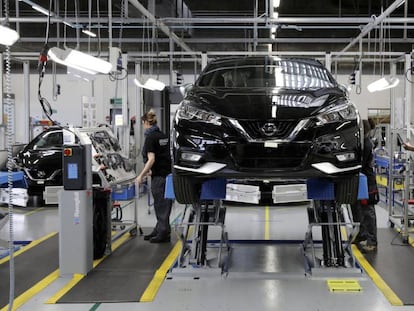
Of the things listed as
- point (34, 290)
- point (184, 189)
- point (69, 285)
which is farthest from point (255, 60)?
point (34, 290)

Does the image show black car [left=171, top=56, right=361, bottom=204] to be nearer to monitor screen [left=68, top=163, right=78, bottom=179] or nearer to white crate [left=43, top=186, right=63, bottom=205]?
monitor screen [left=68, top=163, right=78, bottom=179]

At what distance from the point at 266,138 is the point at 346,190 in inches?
40.6

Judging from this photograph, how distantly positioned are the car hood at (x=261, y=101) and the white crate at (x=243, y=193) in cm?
72

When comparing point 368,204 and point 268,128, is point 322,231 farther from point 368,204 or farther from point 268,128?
point 268,128

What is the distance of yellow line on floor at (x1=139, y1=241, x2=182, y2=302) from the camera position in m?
4.52

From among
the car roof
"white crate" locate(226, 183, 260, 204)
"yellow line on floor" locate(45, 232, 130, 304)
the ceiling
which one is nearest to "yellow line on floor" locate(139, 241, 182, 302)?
"yellow line on floor" locate(45, 232, 130, 304)

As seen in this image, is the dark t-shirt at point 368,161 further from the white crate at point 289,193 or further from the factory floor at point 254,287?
the white crate at point 289,193

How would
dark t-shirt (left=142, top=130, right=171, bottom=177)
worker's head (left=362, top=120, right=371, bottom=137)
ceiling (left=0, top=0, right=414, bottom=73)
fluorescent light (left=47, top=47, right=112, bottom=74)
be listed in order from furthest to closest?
ceiling (left=0, top=0, right=414, bottom=73) < dark t-shirt (left=142, top=130, right=171, bottom=177) < worker's head (left=362, top=120, right=371, bottom=137) < fluorescent light (left=47, top=47, right=112, bottom=74)

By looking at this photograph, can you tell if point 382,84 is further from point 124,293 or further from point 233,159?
point 124,293

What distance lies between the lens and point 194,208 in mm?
5426

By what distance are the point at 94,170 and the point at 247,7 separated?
26.4ft

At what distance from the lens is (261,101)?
4391 millimetres

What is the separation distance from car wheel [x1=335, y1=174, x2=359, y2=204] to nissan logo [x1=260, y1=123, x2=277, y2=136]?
0.88 meters

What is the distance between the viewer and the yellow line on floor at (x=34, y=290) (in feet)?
14.5
